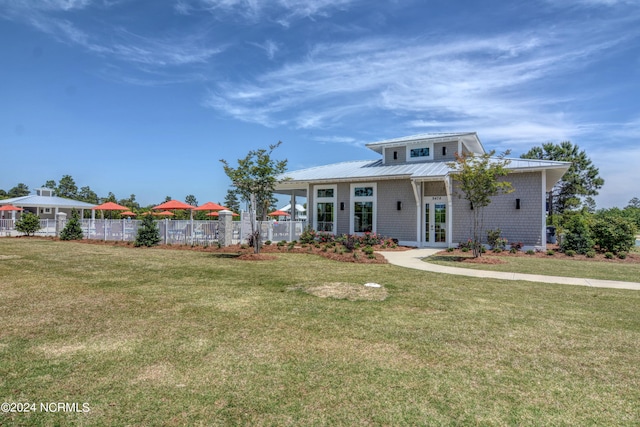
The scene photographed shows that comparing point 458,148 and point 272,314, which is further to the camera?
point 458,148

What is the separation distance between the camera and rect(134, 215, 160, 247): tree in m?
17.6

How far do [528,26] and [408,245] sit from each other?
34.3 ft

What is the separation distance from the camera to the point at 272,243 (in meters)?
18.6

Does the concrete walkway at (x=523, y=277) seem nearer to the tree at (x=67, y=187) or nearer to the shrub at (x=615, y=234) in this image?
the shrub at (x=615, y=234)

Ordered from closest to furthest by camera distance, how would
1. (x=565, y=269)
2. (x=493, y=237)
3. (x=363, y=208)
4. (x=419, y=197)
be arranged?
(x=565, y=269) → (x=493, y=237) → (x=419, y=197) → (x=363, y=208)

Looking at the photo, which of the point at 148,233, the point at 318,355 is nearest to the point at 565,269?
the point at 318,355

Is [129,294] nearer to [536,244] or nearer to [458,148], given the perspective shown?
[536,244]

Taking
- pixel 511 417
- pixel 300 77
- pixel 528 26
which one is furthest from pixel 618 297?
pixel 300 77

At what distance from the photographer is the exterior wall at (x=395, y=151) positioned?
21.2 m

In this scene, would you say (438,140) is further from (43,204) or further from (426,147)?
(43,204)

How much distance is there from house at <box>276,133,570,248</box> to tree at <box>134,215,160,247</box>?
6.96 meters

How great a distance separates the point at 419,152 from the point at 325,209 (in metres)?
6.40

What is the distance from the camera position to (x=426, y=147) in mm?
20594

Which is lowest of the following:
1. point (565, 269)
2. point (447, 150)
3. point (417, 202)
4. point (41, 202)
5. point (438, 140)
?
point (565, 269)
